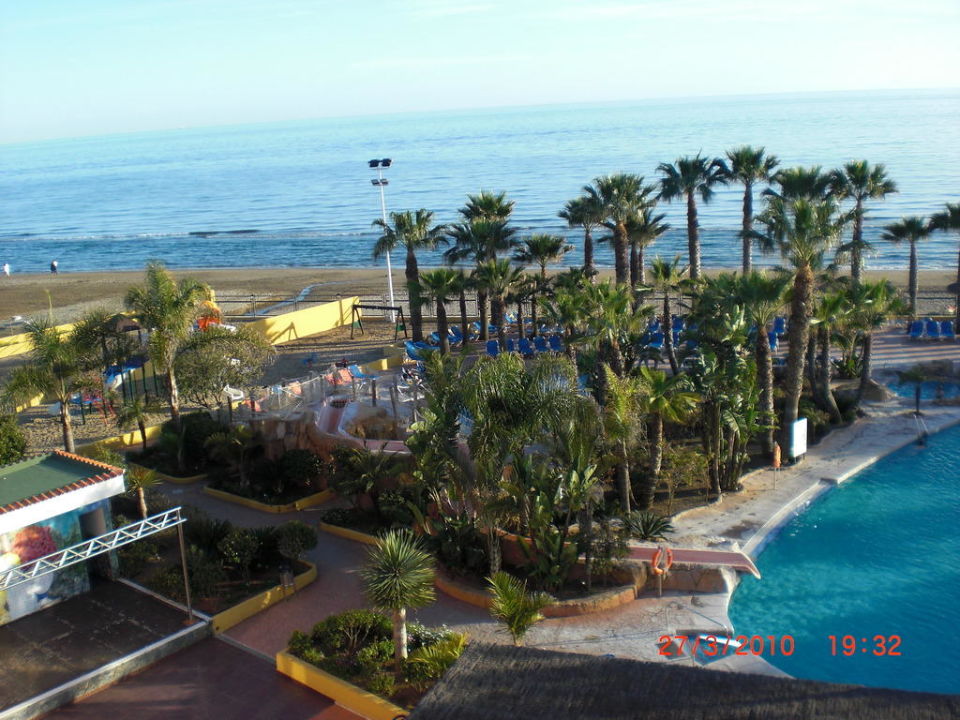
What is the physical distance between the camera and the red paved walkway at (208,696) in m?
11.2

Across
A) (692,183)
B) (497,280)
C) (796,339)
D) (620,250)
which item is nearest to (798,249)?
Answer: (796,339)

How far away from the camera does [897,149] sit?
111500mm

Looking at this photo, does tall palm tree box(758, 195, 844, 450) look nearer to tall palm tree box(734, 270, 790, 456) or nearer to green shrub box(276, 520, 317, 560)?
tall palm tree box(734, 270, 790, 456)

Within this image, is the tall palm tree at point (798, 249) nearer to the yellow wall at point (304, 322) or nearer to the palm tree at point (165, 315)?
the palm tree at point (165, 315)

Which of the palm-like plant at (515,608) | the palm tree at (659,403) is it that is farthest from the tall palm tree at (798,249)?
the palm-like plant at (515,608)

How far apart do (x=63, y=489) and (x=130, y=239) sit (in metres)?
77.7

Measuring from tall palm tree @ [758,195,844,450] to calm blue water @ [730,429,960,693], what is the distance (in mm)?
2287

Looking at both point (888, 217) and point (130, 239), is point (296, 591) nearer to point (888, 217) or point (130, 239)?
point (888, 217)

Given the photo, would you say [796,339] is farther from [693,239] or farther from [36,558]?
[36,558]


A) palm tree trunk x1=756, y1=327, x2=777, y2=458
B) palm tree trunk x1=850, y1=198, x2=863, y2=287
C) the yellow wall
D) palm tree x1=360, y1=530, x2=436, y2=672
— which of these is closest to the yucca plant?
palm tree trunk x1=756, y1=327, x2=777, y2=458

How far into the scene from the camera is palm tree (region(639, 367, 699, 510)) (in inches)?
596

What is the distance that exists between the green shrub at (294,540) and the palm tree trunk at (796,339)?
1011cm

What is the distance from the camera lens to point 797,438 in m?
18.5

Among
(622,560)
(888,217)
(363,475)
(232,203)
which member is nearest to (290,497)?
(363,475)
